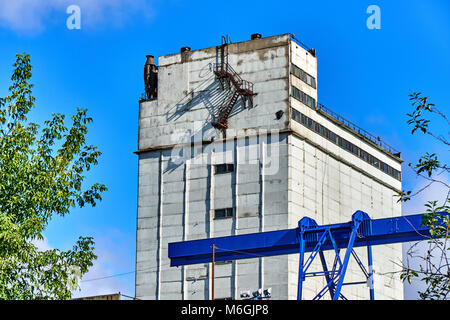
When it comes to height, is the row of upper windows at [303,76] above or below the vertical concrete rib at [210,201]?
above

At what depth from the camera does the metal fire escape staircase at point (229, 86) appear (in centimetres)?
7250

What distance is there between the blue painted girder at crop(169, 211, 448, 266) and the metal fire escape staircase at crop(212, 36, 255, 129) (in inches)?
727

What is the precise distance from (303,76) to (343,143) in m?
8.68

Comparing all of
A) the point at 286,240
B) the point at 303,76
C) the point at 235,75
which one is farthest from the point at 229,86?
the point at 286,240

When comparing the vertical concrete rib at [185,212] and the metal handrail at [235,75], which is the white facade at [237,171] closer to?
the vertical concrete rib at [185,212]

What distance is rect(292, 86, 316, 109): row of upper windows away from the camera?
71488 mm

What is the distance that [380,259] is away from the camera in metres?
80.6

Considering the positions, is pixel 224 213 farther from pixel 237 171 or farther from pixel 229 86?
pixel 229 86

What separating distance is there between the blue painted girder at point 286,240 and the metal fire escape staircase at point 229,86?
60.6 feet

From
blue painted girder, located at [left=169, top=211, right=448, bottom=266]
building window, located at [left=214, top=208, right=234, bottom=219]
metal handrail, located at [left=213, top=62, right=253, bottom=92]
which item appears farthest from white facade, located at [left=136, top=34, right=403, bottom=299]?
blue painted girder, located at [left=169, top=211, right=448, bottom=266]

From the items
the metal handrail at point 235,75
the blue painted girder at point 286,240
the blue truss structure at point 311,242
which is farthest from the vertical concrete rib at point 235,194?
the blue truss structure at point 311,242

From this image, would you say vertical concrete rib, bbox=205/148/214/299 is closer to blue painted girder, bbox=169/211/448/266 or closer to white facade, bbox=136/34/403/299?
white facade, bbox=136/34/403/299

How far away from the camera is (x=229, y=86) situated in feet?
242
